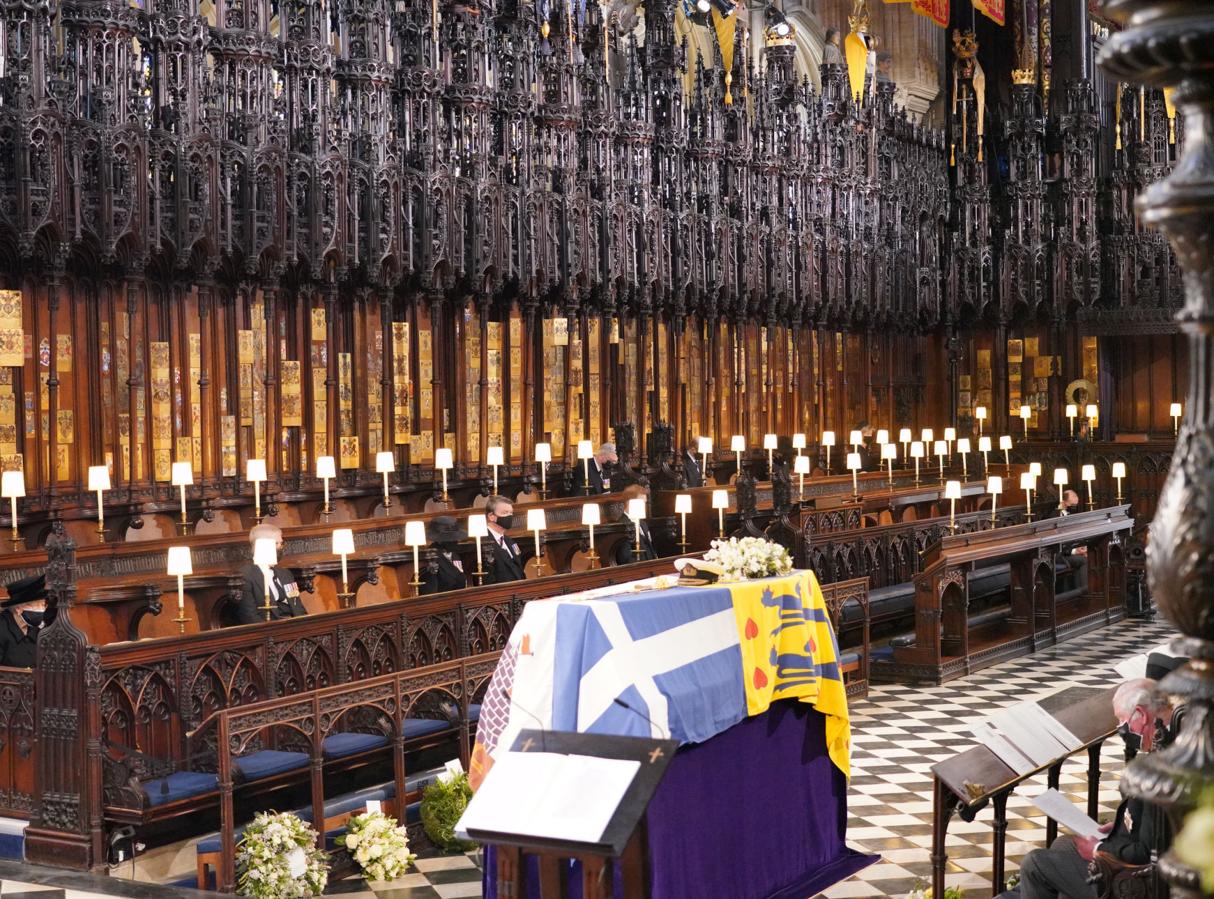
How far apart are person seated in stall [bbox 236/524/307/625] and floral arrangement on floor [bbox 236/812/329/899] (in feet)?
7.43

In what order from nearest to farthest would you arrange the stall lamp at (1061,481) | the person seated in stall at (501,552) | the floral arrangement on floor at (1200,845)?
the floral arrangement on floor at (1200,845), the person seated in stall at (501,552), the stall lamp at (1061,481)

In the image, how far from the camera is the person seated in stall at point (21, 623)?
7.94 meters

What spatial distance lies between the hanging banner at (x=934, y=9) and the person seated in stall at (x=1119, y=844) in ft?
67.3

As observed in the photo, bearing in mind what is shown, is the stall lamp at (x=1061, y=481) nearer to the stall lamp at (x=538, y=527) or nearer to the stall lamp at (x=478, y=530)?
the stall lamp at (x=538, y=527)

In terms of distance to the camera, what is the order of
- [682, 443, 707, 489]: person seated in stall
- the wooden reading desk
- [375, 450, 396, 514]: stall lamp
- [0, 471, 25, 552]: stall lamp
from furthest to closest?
[682, 443, 707, 489]: person seated in stall → [375, 450, 396, 514]: stall lamp → [0, 471, 25, 552]: stall lamp → the wooden reading desk

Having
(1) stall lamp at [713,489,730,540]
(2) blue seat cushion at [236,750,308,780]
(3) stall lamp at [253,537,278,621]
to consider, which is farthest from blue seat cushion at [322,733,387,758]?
(1) stall lamp at [713,489,730,540]

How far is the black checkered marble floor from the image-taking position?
23.9 feet

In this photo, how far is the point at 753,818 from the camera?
6137 millimetres

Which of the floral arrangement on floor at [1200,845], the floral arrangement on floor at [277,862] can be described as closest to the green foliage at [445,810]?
the floral arrangement on floor at [277,862]

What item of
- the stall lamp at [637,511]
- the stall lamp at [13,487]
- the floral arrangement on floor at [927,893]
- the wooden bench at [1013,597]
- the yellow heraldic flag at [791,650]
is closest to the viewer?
the floral arrangement on floor at [927,893]

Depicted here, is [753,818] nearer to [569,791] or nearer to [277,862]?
[277,862]

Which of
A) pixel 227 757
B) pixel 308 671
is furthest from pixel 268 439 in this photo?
pixel 227 757

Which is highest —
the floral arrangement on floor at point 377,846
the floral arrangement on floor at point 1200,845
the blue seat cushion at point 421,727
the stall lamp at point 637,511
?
the floral arrangement on floor at point 1200,845

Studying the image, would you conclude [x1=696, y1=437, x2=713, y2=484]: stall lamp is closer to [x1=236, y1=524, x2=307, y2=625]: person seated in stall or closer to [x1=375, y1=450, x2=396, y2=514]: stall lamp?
[x1=375, y1=450, x2=396, y2=514]: stall lamp
